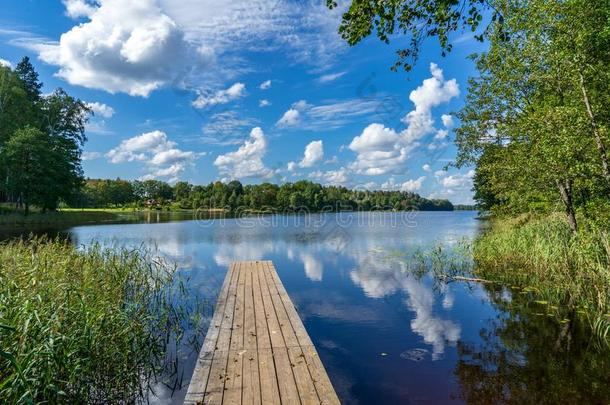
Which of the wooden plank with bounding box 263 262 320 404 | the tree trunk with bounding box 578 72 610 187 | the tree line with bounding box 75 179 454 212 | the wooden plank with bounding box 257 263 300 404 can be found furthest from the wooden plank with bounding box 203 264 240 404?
the tree line with bounding box 75 179 454 212

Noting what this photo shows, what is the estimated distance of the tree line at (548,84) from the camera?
5.85 m

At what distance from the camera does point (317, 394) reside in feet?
14.9

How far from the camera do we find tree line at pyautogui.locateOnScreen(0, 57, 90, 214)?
36969 mm

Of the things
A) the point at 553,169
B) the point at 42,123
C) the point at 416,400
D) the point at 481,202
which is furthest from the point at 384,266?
the point at 42,123

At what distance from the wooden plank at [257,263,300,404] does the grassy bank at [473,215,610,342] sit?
6.20 m

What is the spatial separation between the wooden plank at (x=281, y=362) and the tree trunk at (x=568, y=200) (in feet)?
37.0

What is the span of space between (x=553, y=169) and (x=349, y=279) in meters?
7.86

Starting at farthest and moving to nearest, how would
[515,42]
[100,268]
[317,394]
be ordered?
[515,42] → [100,268] → [317,394]

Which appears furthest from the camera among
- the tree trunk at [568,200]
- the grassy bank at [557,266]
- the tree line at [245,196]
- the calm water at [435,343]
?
the tree line at [245,196]

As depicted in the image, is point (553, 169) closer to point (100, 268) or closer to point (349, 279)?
point (349, 279)

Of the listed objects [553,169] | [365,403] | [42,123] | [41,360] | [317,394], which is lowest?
[365,403]

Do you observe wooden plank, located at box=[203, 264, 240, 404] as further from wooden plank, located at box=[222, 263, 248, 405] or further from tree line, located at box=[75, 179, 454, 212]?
tree line, located at box=[75, 179, 454, 212]

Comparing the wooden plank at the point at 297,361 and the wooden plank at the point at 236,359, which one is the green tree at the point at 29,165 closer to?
the wooden plank at the point at 236,359

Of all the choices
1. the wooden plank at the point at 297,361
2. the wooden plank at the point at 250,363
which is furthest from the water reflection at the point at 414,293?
the wooden plank at the point at 250,363
